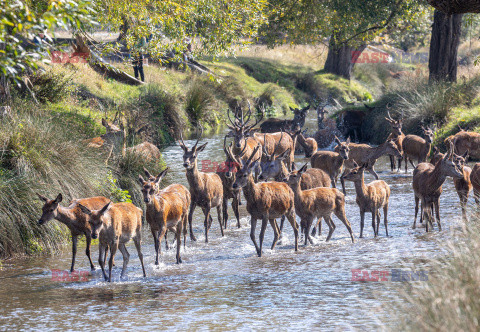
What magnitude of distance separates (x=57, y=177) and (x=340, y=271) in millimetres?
5459

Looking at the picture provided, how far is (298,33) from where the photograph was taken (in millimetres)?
27922

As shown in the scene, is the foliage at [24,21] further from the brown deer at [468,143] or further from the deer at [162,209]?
the brown deer at [468,143]

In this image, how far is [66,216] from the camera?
1006 cm

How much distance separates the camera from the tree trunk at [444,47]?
80.4 ft

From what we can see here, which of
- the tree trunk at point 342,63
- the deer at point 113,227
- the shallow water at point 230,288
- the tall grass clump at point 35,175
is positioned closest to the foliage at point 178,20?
the tall grass clump at point 35,175

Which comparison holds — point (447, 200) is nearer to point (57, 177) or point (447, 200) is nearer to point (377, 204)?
point (377, 204)

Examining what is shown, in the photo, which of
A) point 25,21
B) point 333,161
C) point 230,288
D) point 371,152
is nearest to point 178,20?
point 333,161

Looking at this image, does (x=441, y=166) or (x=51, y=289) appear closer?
(x=51, y=289)

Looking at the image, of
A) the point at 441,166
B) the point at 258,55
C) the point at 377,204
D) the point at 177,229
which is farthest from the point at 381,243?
the point at 258,55

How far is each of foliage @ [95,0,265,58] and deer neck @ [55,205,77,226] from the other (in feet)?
21.5

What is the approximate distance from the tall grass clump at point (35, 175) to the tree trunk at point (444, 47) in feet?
52.0

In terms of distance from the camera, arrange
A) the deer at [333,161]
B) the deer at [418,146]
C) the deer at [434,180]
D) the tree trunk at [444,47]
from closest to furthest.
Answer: the deer at [434,180]
the deer at [333,161]
the deer at [418,146]
the tree trunk at [444,47]

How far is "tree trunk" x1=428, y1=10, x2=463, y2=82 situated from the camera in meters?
24.5

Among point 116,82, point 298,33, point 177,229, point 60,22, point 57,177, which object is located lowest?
point 177,229
